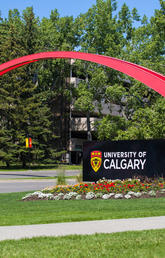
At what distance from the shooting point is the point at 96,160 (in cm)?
1864

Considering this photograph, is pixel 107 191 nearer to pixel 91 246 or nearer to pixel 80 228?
pixel 80 228

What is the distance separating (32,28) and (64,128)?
1584 cm

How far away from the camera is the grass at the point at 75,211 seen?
9.55 metres

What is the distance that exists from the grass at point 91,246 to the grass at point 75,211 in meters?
2.36

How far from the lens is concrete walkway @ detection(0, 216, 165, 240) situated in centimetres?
747

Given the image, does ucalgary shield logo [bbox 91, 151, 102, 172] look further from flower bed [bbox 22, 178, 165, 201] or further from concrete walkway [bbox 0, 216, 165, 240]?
concrete walkway [bbox 0, 216, 165, 240]

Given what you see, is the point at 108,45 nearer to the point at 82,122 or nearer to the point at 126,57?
the point at 126,57

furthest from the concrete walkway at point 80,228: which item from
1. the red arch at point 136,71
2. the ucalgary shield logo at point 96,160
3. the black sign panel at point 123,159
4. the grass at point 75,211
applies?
the red arch at point 136,71

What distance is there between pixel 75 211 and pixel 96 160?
763cm

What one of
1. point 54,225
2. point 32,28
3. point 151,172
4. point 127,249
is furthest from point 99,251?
point 32,28

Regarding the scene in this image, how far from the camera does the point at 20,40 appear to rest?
175 ft

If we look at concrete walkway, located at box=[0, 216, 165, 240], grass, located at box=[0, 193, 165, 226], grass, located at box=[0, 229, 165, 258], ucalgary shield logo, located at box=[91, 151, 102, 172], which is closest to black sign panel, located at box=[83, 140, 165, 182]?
ucalgary shield logo, located at box=[91, 151, 102, 172]

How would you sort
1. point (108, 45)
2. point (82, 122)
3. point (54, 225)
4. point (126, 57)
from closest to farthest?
point (54, 225)
point (126, 57)
point (108, 45)
point (82, 122)

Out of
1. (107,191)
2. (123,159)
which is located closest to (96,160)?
(123,159)
